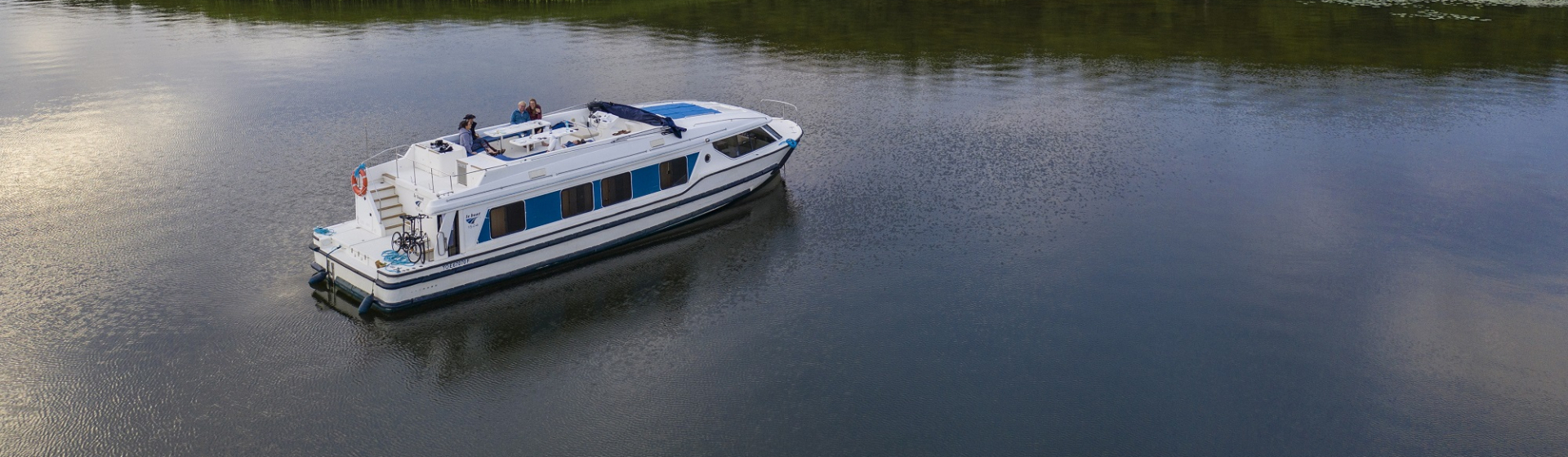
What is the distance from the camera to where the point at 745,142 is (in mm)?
26375

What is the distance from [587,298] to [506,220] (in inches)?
87.6

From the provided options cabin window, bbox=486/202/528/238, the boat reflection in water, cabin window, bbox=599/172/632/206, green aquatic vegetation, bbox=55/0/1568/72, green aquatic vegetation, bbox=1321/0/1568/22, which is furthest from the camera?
green aquatic vegetation, bbox=1321/0/1568/22

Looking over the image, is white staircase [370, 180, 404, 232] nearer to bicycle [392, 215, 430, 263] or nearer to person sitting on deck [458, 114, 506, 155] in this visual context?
bicycle [392, 215, 430, 263]

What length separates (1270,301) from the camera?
68.8 feet

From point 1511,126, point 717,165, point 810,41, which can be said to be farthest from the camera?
point 810,41

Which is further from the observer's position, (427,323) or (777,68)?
(777,68)

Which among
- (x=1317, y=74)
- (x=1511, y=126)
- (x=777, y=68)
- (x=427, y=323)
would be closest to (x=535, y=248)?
(x=427, y=323)

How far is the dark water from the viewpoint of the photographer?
16891 millimetres

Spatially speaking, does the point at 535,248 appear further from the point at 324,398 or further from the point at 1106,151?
the point at 1106,151

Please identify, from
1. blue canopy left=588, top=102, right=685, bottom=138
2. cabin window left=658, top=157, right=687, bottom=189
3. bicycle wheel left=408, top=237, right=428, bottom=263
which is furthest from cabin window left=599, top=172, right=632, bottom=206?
bicycle wheel left=408, top=237, right=428, bottom=263

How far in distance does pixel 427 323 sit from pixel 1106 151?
60.6 feet

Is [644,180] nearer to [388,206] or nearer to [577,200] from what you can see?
[577,200]

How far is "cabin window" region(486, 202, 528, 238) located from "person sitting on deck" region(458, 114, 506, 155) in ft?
6.15

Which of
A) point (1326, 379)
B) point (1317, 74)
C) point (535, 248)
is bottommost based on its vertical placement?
point (1326, 379)
